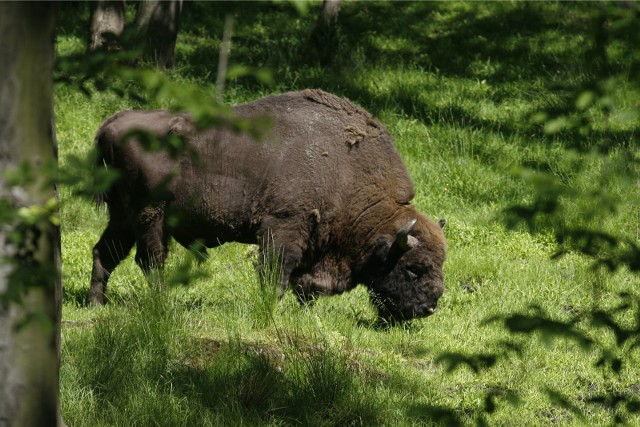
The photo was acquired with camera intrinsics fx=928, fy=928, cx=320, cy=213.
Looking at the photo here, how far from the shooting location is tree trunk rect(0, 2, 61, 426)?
9.16 feet

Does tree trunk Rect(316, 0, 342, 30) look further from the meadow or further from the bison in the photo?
the bison

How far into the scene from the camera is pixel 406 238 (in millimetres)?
8148

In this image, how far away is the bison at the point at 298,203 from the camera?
25.9 feet

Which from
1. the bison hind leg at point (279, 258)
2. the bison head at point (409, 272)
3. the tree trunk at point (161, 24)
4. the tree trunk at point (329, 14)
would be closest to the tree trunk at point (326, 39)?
the tree trunk at point (329, 14)

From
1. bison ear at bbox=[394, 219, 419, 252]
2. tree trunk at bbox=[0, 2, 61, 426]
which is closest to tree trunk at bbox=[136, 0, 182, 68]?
bison ear at bbox=[394, 219, 419, 252]

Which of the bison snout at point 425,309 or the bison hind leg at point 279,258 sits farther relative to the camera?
the bison snout at point 425,309

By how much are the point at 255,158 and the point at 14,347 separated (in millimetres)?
5072

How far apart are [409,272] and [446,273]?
108 cm

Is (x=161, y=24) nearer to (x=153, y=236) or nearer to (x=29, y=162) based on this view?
(x=153, y=236)

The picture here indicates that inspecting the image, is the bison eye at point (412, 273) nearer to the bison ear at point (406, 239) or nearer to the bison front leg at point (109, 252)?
the bison ear at point (406, 239)

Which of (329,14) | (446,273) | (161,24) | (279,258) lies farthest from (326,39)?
(279,258)

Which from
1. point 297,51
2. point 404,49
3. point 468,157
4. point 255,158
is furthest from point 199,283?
point 404,49

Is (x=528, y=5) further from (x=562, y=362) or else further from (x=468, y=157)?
(x=562, y=362)

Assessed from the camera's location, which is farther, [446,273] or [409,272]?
[446,273]
